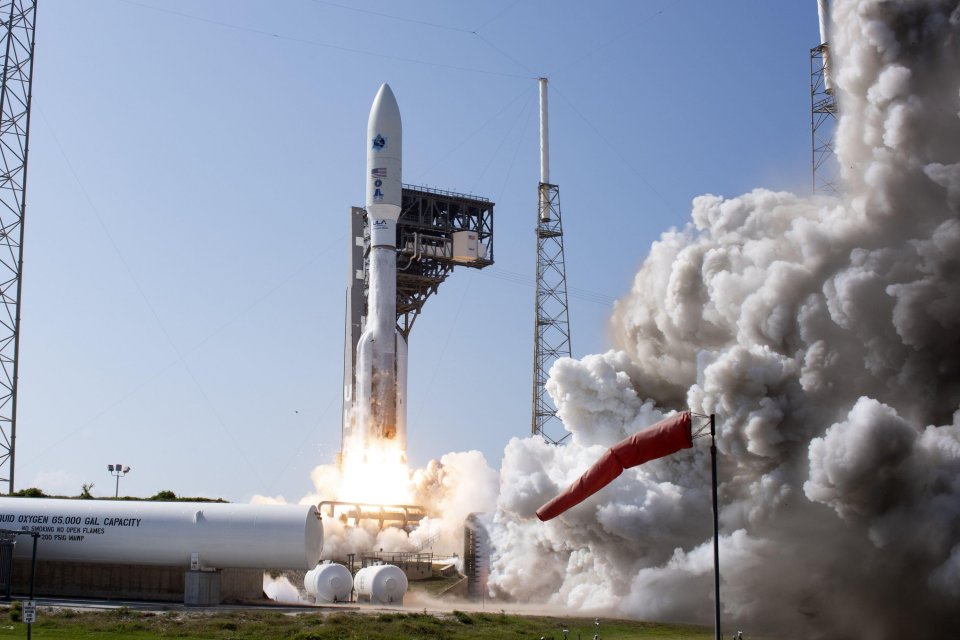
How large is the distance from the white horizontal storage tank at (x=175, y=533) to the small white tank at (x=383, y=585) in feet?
9.20

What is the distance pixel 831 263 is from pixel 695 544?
11614 millimetres

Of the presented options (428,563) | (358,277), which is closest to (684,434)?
(428,563)

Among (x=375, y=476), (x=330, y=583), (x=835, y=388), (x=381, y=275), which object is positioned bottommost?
(x=330, y=583)

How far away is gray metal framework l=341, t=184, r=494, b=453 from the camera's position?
69562mm

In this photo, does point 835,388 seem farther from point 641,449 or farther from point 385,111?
point 385,111

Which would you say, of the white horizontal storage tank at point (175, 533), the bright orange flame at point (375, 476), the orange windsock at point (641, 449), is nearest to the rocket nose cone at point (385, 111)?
the bright orange flame at point (375, 476)

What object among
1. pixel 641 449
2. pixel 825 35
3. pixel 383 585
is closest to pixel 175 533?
pixel 383 585

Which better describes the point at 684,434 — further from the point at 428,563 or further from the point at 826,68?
the point at 428,563

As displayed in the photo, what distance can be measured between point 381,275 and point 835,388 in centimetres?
2779

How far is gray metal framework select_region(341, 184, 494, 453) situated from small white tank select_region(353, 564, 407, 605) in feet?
75.9

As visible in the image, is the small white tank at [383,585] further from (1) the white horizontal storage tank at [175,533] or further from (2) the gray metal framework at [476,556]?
(2) the gray metal framework at [476,556]

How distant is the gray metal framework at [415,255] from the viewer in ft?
228

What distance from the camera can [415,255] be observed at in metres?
69.2

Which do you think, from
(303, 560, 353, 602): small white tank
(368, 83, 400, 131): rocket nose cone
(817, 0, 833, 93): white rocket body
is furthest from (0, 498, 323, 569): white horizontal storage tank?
(817, 0, 833, 93): white rocket body
